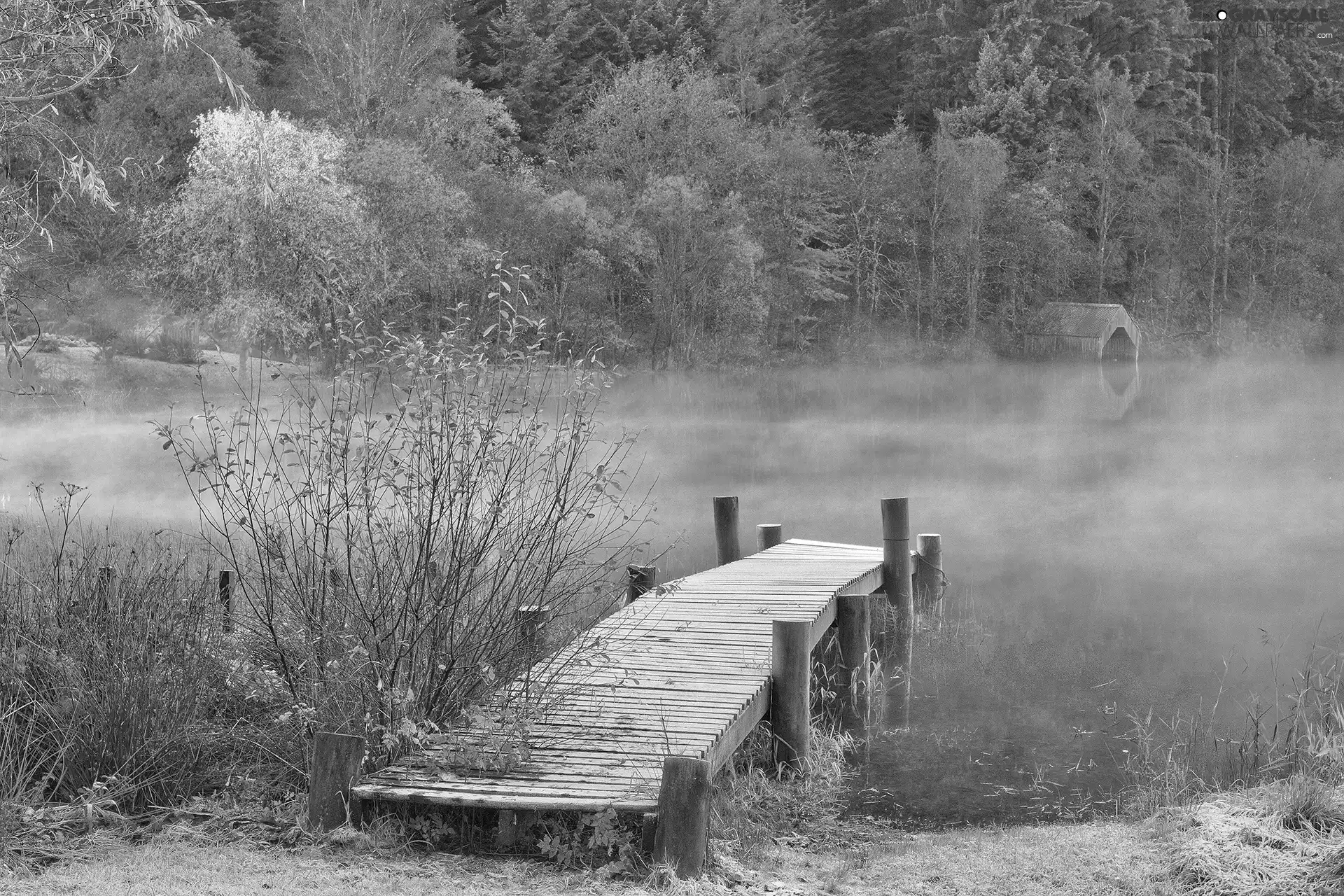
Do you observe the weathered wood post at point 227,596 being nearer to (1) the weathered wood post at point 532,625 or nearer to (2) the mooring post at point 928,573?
(1) the weathered wood post at point 532,625

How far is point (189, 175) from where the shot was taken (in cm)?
3088

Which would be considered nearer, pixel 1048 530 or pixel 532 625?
pixel 532 625

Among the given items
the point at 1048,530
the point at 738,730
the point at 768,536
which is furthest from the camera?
the point at 1048,530

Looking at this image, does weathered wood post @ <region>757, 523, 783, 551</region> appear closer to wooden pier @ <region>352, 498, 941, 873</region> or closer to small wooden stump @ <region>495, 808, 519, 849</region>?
wooden pier @ <region>352, 498, 941, 873</region>

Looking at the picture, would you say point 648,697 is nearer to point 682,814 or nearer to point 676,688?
point 676,688

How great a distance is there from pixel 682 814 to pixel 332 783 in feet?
4.63

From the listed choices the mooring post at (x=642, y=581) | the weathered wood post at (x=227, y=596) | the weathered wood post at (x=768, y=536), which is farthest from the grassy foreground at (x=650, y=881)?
the weathered wood post at (x=768, y=536)

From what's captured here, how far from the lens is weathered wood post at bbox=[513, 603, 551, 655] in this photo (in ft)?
22.1

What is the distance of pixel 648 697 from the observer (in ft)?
22.7

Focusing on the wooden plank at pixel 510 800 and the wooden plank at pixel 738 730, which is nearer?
the wooden plank at pixel 510 800

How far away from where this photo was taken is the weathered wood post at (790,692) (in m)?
7.36

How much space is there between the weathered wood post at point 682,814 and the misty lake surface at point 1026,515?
5.76 ft

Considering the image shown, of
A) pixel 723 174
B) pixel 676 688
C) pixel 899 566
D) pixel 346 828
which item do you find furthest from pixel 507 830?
pixel 723 174

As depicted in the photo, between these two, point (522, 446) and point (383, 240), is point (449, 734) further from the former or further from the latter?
point (383, 240)
